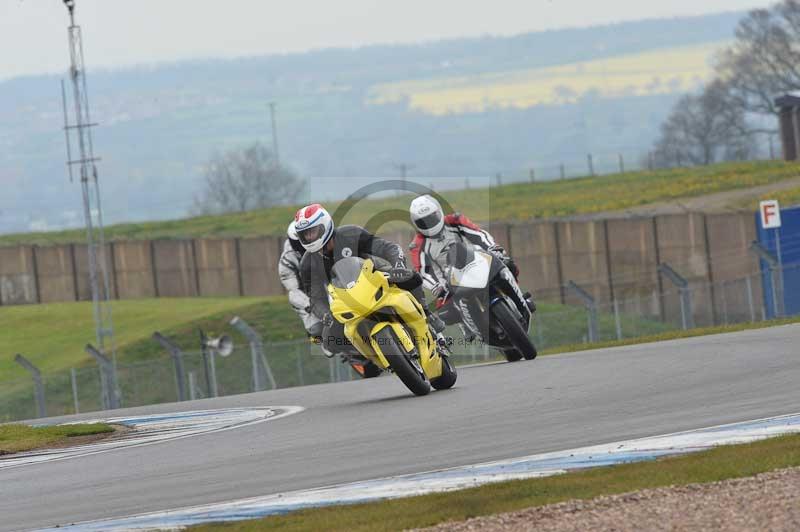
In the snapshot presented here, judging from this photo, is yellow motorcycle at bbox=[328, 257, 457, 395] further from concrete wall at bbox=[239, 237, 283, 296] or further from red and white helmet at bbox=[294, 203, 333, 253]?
concrete wall at bbox=[239, 237, 283, 296]

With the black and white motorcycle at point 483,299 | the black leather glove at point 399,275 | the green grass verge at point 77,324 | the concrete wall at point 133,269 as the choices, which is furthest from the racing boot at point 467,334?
the concrete wall at point 133,269

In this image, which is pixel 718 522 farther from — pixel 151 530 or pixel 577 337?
pixel 577 337

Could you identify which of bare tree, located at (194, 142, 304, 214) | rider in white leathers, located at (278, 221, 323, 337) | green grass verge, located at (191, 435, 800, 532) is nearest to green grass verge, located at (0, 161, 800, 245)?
rider in white leathers, located at (278, 221, 323, 337)

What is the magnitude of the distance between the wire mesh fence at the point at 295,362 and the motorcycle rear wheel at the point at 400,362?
1057 cm

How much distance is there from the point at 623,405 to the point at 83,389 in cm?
2282

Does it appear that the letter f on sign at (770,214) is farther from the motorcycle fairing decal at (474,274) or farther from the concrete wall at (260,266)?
the concrete wall at (260,266)

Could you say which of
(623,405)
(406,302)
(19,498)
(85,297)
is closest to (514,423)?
(623,405)

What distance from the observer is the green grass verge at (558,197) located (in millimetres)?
59875

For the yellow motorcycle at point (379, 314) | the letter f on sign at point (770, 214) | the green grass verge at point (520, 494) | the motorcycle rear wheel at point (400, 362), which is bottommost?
the green grass verge at point (520, 494)

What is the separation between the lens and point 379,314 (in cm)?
1357

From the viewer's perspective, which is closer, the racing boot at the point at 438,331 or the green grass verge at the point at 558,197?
the racing boot at the point at 438,331

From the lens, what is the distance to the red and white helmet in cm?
1407

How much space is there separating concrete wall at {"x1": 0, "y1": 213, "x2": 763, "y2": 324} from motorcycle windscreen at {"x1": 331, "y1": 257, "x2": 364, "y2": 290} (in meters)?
14.3

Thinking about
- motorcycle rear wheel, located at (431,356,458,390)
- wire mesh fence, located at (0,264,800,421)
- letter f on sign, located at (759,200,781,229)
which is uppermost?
letter f on sign, located at (759,200,781,229)
